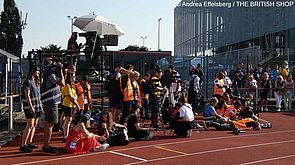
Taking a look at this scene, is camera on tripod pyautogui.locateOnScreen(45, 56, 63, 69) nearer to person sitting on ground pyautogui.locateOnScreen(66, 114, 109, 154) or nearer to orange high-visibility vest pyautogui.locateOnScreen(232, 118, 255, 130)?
person sitting on ground pyautogui.locateOnScreen(66, 114, 109, 154)

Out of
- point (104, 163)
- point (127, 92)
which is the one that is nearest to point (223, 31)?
point (127, 92)

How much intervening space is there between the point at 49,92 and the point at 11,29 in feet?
98.8

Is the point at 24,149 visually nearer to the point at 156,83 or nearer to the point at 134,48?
the point at 156,83

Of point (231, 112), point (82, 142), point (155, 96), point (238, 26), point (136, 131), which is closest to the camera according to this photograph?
point (82, 142)

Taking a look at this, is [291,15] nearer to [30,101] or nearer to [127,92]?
[127,92]

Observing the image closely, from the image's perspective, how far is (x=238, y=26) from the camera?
48969mm

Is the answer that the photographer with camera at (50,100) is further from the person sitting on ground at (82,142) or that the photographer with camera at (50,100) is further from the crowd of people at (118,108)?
the person sitting on ground at (82,142)

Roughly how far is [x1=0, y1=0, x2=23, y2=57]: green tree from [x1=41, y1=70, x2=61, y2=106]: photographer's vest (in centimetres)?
2751

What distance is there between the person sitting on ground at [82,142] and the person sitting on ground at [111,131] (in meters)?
0.43

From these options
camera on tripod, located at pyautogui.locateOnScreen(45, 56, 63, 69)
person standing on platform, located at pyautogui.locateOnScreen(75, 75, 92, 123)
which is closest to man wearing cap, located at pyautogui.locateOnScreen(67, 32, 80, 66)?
person standing on platform, located at pyautogui.locateOnScreen(75, 75, 92, 123)

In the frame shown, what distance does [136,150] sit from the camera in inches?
411

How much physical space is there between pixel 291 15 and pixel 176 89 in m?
26.4

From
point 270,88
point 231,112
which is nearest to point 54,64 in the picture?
point 231,112

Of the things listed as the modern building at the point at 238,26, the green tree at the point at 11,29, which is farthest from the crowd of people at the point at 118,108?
the green tree at the point at 11,29
